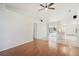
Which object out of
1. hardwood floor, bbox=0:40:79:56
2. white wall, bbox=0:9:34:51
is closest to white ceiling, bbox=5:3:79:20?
white wall, bbox=0:9:34:51

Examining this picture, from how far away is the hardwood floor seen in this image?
2053mm

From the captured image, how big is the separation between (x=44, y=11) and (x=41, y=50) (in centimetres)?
95

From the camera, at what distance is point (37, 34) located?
7.81 feet

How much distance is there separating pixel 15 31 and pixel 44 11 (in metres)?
0.99

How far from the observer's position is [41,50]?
2.21 meters

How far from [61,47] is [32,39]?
→ 775mm

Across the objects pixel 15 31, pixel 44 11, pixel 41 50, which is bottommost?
pixel 41 50

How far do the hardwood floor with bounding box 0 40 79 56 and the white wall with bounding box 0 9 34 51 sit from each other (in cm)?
22

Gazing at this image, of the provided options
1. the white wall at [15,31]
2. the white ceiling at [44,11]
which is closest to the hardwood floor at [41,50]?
the white wall at [15,31]

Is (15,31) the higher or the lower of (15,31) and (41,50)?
the higher

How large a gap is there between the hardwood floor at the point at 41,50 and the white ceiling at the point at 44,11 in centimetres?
67


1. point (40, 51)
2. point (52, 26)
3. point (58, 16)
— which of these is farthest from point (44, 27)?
point (40, 51)

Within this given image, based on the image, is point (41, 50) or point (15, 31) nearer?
point (41, 50)

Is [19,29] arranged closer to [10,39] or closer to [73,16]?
[10,39]
